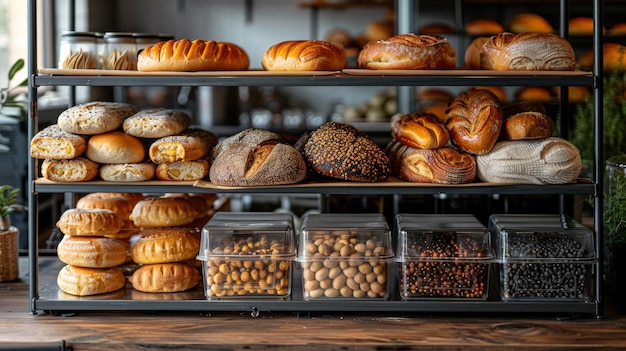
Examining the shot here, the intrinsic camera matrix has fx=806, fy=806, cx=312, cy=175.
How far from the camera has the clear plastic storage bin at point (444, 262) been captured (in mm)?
2576

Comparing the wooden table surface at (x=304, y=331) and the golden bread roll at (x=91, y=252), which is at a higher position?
the golden bread roll at (x=91, y=252)

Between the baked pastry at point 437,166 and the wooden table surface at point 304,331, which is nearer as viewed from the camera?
the wooden table surface at point 304,331

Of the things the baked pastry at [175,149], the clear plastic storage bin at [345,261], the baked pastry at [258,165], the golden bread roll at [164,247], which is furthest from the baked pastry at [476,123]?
the golden bread roll at [164,247]

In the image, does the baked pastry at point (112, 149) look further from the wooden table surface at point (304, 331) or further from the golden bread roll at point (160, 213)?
the wooden table surface at point (304, 331)

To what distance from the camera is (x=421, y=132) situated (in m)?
2.64

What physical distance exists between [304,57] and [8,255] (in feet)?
4.53

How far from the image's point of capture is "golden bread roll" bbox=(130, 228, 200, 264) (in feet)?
8.82

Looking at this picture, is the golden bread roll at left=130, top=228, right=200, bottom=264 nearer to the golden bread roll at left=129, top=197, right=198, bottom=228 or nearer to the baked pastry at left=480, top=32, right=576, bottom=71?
the golden bread roll at left=129, top=197, right=198, bottom=228

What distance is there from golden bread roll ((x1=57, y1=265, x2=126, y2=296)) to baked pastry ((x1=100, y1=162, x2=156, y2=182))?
1.05 feet

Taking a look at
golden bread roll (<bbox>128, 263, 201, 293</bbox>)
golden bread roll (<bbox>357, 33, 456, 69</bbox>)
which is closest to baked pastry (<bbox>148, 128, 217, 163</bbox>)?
golden bread roll (<bbox>128, 263, 201, 293</bbox>)

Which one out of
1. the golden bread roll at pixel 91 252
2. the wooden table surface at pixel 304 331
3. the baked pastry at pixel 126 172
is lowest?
the wooden table surface at pixel 304 331

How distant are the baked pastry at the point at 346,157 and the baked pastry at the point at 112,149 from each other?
0.57 m

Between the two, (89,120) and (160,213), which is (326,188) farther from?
(89,120)

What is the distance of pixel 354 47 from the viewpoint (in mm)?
6316
